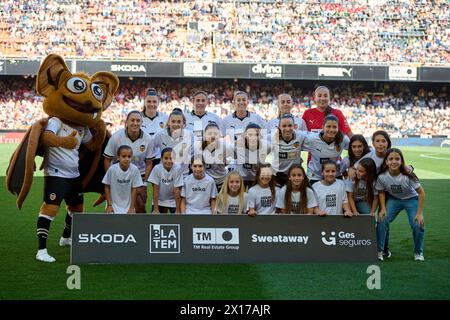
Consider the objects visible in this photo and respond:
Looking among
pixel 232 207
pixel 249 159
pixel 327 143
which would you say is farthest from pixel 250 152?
pixel 327 143

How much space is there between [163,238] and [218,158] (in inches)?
66.4

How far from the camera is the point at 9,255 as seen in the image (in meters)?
7.01

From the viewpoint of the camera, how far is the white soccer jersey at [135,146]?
305 inches

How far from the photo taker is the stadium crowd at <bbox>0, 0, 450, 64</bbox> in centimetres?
3844

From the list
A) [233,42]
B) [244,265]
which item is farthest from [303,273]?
[233,42]

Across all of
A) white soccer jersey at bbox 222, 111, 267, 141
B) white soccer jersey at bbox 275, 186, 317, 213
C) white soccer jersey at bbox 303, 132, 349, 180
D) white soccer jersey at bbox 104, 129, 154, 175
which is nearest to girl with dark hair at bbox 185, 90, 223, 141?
white soccer jersey at bbox 222, 111, 267, 141

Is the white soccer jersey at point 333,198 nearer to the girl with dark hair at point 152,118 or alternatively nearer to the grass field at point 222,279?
the grass field at point 222,279

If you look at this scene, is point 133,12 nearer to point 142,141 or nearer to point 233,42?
point 233,42

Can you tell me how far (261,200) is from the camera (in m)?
7.20

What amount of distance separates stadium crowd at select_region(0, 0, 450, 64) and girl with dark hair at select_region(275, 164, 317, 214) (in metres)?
31.0

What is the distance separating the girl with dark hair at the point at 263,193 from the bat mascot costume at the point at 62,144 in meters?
1.99

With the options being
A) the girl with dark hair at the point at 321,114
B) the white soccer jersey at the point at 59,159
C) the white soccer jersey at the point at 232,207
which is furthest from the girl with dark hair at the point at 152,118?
the girl with dark hair at the point at 321,114

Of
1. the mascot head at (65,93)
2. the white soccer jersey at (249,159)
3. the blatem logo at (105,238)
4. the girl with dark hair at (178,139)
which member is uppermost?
the mascot head at (65,93)
